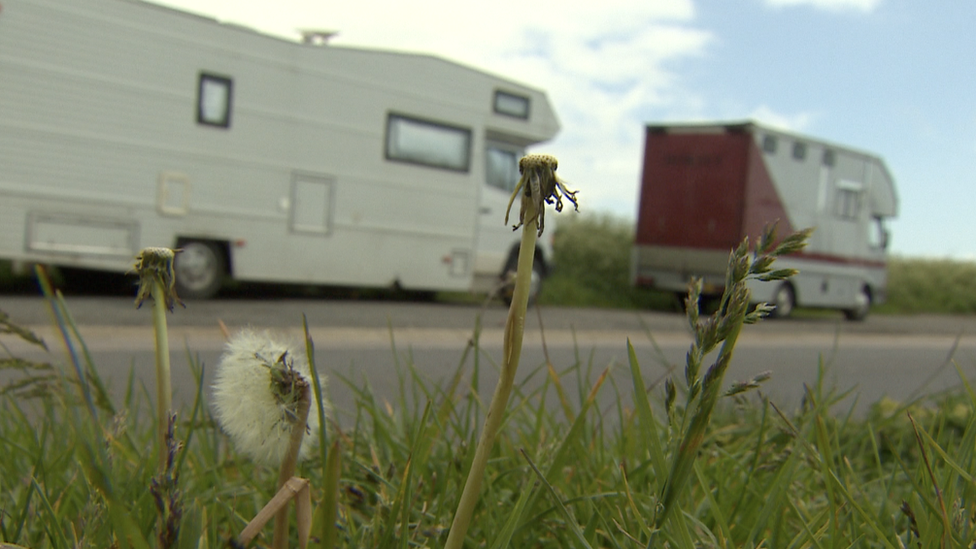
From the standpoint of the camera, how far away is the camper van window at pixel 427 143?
39.3 ft

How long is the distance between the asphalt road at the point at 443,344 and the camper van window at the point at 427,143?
2.21 metres

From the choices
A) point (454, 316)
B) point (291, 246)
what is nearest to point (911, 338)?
point (454, 316)

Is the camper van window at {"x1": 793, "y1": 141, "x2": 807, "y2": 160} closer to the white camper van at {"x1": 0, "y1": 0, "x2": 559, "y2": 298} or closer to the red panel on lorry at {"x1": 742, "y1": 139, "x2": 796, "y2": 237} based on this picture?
the red panel on lorry at {"x1": 742, "y1": 139, "x2": 796, "y2": 237}

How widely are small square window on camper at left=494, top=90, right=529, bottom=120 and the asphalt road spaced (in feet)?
10.3

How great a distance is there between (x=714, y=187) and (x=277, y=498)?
15018 mm

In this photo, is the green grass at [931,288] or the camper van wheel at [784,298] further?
the green grass at [931,288]

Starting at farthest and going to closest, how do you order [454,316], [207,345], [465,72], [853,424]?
[465,72] < [454,316] < [207,345] < [853,424]

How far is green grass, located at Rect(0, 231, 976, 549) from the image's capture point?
2.27 feet

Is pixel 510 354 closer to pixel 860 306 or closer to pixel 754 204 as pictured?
pixel 754 204

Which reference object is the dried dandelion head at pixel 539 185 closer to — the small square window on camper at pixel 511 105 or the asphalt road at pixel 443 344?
the asphalt road at pixel 443 344

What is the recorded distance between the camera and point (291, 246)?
1098 centimetres

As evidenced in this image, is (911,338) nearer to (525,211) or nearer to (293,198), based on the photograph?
(293,198)

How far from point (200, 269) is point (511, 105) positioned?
5.49m

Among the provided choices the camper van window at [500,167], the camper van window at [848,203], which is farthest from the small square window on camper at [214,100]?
the camper van window at [848,203]
